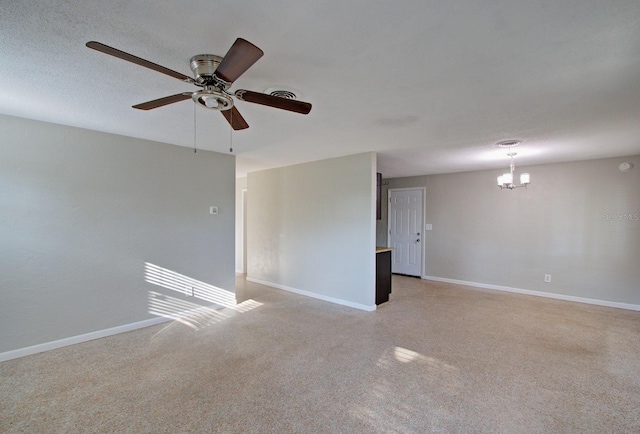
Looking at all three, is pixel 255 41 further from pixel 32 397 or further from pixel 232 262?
pixel 232 262

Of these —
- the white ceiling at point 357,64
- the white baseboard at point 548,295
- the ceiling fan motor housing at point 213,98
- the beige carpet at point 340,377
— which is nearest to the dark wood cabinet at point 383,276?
the beige carpet at point 340,377

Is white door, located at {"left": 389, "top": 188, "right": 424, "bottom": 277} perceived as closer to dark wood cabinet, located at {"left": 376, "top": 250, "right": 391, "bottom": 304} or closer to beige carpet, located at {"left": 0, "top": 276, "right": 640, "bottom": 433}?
dark wood cabinet, located at {"left": 376, "top": 250, "right": 391, "bottom": 304}

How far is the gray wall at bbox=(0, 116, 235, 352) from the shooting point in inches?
112

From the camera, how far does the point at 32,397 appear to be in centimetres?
224

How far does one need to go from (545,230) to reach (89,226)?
6618 mm

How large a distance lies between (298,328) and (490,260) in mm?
4070

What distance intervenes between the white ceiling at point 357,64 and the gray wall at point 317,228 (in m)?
1.34

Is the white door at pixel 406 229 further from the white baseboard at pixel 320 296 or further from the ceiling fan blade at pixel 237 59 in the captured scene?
the ceiling fan blade at pixel 237 59

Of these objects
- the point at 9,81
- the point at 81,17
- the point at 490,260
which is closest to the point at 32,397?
the point at 9,81

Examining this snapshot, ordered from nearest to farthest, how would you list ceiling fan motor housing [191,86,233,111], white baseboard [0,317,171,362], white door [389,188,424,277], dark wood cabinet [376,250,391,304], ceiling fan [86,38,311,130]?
ceiling fan [86,38,311,130] → ceiling fan motor housing [191,86,233,111] → white baseboard [0,317,171,362] → dark wood cabinet [376,250,391,304] → white door [389,188,424,277]

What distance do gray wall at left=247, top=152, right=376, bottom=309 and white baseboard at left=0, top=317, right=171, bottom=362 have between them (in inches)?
89.1

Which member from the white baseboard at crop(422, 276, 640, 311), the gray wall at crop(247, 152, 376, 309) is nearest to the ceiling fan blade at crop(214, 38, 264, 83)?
the gray wall at crop(247, 152, 376, 309)

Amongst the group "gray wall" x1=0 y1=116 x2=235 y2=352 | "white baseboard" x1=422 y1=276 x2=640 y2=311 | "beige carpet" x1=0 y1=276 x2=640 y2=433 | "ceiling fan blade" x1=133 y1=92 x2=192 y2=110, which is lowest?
"beige carpet" x1=0 y1=276 x2=640 y2=433

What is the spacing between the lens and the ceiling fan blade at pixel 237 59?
1300 millimetres
